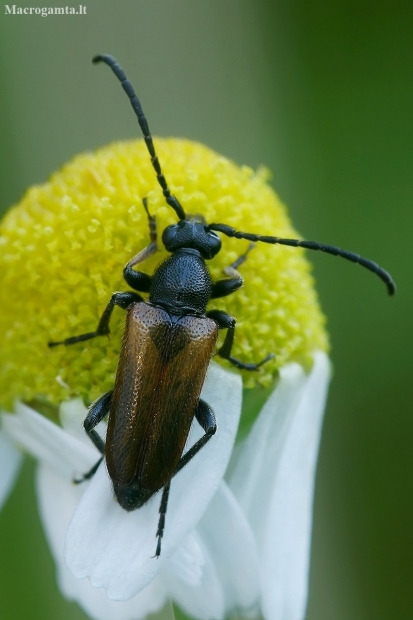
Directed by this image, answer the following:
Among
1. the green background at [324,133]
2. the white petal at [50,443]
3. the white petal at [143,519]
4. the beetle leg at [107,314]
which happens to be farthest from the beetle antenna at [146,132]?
the green background at [324,133]

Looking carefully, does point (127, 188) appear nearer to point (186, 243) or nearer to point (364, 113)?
point (186, 243)

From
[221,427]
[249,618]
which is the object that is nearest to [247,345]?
[221,427]

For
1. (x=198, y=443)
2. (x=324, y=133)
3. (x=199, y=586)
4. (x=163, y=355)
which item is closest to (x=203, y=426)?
(x=198, y=443)

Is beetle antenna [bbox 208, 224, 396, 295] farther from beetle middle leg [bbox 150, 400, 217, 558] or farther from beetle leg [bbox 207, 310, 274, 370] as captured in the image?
beetle middle leg [bbox 150, 400, 217, 558]

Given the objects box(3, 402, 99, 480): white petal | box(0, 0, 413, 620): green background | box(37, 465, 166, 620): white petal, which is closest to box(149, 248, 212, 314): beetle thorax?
box(3, 402, 99, 480): white petal

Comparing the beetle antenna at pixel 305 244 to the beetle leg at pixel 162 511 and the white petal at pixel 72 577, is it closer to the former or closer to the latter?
the beetle leg at pixel 162 511

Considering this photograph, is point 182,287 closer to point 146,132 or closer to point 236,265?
point 236,265
